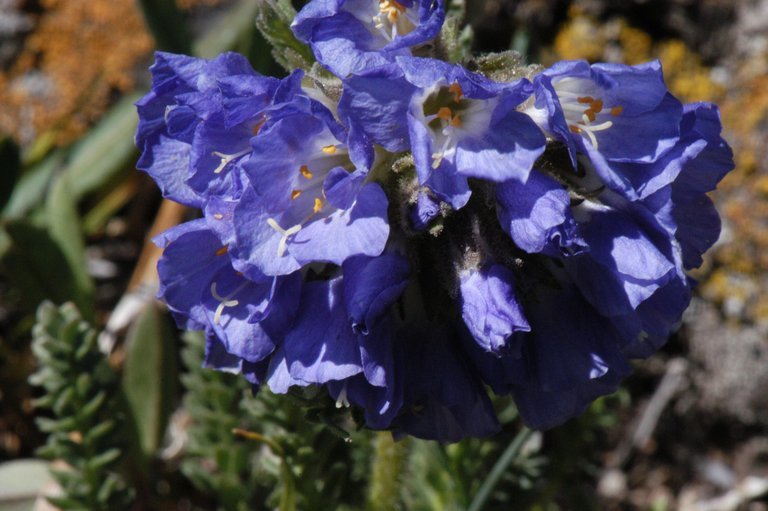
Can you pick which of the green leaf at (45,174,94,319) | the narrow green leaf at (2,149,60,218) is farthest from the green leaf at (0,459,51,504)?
the narrow green leaf at (2,149,60,218)

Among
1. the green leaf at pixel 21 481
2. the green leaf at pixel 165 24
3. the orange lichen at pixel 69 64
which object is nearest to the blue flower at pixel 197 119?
the green leaf at pixel 165 24

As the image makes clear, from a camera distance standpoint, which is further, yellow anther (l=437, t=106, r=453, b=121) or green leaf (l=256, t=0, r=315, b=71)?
green leaf (l=256, t=0, r=315, b=71)

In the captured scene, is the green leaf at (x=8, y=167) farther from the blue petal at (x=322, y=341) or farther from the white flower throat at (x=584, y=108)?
the white flower throat at (x=584, y=108)

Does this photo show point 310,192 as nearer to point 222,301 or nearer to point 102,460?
point 222,301

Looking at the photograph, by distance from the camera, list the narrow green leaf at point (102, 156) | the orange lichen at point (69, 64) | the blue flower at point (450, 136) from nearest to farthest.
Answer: the blue flower at point (450, 136) < the narrow green leaf at point (102, 156) < the orange lichen at point (69, 64)

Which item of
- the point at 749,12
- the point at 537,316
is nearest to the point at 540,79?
the point at 537,316

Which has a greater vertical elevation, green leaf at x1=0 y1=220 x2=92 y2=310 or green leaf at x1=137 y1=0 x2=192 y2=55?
green leaf at x1=137 y1=0 x2=192 y2=55

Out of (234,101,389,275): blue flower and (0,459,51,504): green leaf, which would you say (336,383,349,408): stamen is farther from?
(0,459,51,504): green leaf
